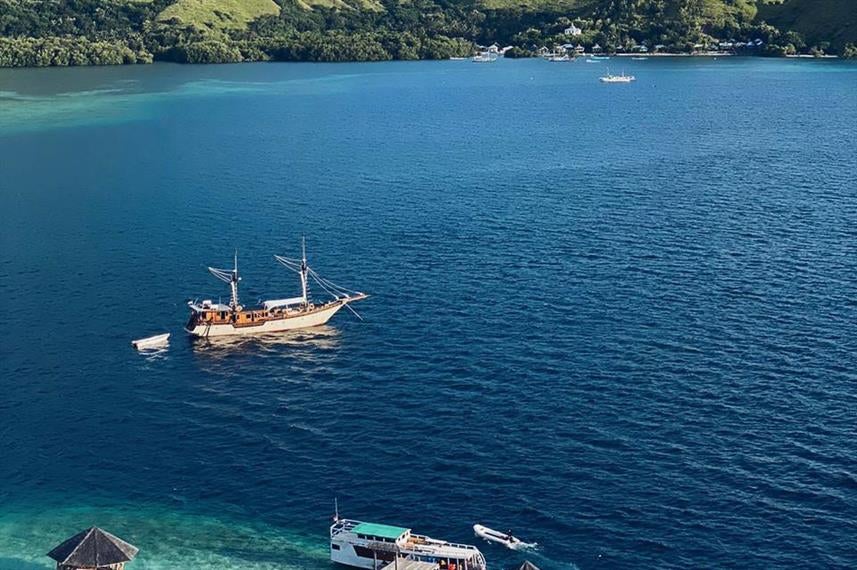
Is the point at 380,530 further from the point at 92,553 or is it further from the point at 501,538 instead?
Result: the point at 92,553

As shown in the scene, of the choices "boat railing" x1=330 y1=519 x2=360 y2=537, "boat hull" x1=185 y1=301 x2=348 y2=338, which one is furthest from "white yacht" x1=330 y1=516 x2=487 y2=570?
"boat hull" x1=185 y1=301 x2=348 y2=338

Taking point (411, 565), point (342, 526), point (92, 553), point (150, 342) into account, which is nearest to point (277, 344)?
point (150, 342)

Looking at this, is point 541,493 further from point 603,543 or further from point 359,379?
point 359,379

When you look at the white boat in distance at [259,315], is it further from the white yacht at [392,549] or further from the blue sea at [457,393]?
the white yacht at [392,549]

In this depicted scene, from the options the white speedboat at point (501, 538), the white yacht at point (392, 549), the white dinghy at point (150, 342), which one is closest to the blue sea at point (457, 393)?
the white speedboat at point (501, 538)

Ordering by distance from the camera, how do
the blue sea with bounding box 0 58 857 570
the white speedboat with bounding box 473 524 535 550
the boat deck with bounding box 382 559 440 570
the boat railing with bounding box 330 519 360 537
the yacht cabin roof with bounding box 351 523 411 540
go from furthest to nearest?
1. the blue sea with bounding box 0 58 857 570
2. the boat railing with bounding box 330 519 360 537
3. the white speedboat with bounding box 473 524 535 550
4. the yacht cabin roof with bounding box 351 523 411 540
5. the boat deck with bounding box 382 559 440 570

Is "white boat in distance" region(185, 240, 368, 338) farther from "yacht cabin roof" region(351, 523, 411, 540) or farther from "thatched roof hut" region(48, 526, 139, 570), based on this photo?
"thatched roof hut" region(48, 526, 139, 570)

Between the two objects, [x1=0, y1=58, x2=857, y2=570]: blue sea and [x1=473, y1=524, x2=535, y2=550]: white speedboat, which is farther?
[x1=0, y1=58, x2=857, y2=570]: blue sea
